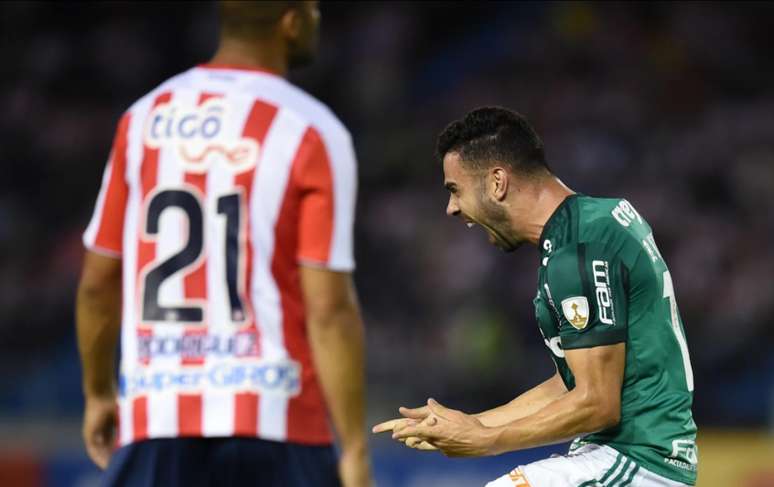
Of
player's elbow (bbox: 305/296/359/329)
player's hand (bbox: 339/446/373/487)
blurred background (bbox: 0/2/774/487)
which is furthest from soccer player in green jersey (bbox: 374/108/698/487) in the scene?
blurred background (bbox: 0/2/774/487)

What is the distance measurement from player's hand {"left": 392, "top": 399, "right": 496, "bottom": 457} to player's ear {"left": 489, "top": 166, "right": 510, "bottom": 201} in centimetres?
75

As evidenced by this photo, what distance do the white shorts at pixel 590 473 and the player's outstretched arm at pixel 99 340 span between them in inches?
48.6

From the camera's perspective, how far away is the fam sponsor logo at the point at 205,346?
323 cm

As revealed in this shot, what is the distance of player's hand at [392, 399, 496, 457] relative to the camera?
13.0 ft

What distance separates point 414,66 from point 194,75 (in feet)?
39.3

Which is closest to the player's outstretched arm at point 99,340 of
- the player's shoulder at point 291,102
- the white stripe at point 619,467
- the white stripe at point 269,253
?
the white stripe at point 269,253

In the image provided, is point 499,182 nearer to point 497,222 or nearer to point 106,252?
point 497,222

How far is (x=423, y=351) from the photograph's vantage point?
37.1 ft

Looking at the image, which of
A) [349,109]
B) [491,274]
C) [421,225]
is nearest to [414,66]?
[349,109]

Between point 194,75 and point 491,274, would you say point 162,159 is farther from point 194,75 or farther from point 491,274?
point 491,274

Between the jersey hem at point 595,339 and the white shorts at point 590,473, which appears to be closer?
the jersey hem at point 595,339

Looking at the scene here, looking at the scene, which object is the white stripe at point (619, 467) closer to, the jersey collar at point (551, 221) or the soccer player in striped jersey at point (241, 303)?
the jersey collar at point (551, 221)

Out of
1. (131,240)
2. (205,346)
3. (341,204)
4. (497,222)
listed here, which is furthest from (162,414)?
(497,222)

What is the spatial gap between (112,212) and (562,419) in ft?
4.75
